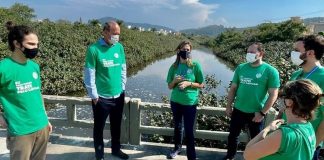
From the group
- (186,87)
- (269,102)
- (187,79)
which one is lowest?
(269,102)

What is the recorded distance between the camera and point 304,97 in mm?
2289

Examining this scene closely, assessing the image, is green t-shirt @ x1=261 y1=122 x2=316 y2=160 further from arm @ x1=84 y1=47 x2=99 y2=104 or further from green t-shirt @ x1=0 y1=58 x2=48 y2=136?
arm @ x1=84 y1=47 x2=99 y2=104

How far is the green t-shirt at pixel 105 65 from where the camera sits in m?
4.85

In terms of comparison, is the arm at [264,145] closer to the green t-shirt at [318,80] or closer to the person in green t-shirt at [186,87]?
→ the green t-shirt at [318,80]

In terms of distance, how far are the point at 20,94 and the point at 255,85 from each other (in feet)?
9.44

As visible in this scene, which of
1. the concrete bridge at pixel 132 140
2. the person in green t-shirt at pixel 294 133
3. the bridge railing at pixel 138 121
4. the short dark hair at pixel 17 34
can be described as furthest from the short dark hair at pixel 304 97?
the bridge railing at pixel 138 121

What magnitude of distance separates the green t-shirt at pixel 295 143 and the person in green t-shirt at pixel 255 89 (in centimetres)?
239

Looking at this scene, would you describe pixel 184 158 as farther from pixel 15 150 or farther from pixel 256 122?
pixel 15 150

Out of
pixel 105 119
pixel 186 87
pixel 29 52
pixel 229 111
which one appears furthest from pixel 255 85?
pixel 29 52

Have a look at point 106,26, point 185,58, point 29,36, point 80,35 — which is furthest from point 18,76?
point 80,35

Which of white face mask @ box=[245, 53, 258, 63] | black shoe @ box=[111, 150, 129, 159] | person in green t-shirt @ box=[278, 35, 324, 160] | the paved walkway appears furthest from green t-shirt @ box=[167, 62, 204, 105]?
person in green t-shirt @ box=[278, 35, 324, 160]

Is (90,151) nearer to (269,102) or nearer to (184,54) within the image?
(184,54)

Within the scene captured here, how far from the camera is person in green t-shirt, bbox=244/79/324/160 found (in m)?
2.23

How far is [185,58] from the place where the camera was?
505 cm
